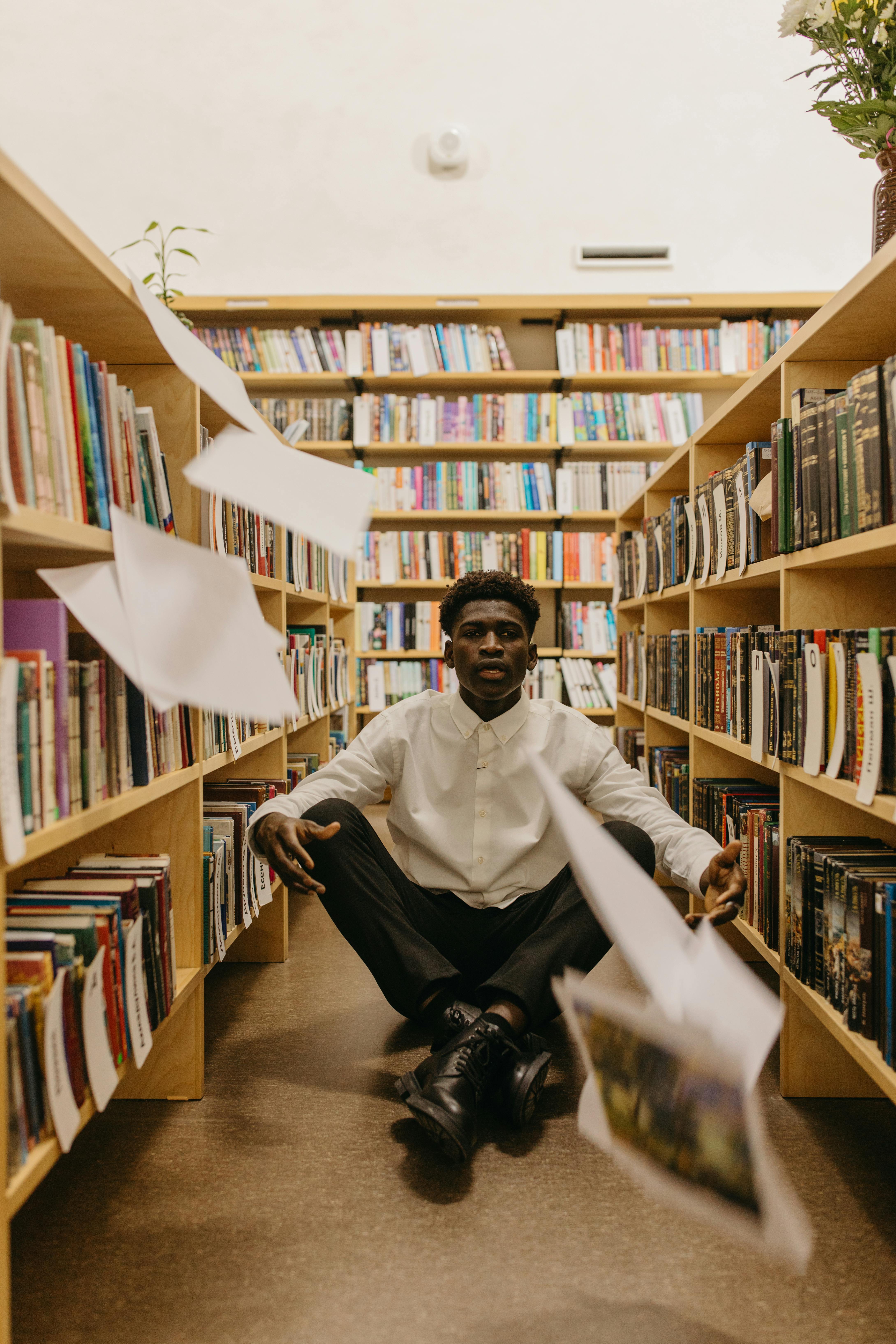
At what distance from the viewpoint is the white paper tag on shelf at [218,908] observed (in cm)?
157

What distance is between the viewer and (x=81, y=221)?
4336 mm

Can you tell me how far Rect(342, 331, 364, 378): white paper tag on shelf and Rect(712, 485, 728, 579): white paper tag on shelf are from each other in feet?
8.26

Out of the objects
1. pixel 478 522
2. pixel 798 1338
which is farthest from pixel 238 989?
pixel 478 522

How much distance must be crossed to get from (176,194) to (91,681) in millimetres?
4127

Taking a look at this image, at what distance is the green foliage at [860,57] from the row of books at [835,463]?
0.48m

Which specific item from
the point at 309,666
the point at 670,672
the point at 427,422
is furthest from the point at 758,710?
the point at 427,422

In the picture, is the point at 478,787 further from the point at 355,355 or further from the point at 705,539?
the point at 355,355

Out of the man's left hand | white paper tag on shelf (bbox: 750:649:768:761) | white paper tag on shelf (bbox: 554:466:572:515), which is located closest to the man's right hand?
the man's left hand

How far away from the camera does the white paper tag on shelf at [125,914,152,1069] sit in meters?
1.11

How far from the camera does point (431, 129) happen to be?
13.8 ft

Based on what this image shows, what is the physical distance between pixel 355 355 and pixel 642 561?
6.35 ft

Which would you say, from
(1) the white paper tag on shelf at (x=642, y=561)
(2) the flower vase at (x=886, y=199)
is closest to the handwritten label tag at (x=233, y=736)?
(2) the flower vase at (x=886, y=199)

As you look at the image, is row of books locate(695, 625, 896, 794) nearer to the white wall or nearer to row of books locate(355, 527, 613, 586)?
row of books locate(355, 527, 613, 586)

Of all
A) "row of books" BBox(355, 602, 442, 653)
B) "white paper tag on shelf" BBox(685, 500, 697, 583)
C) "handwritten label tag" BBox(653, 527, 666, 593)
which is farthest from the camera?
"row of books" BBox(355, 602, 442, 653)
